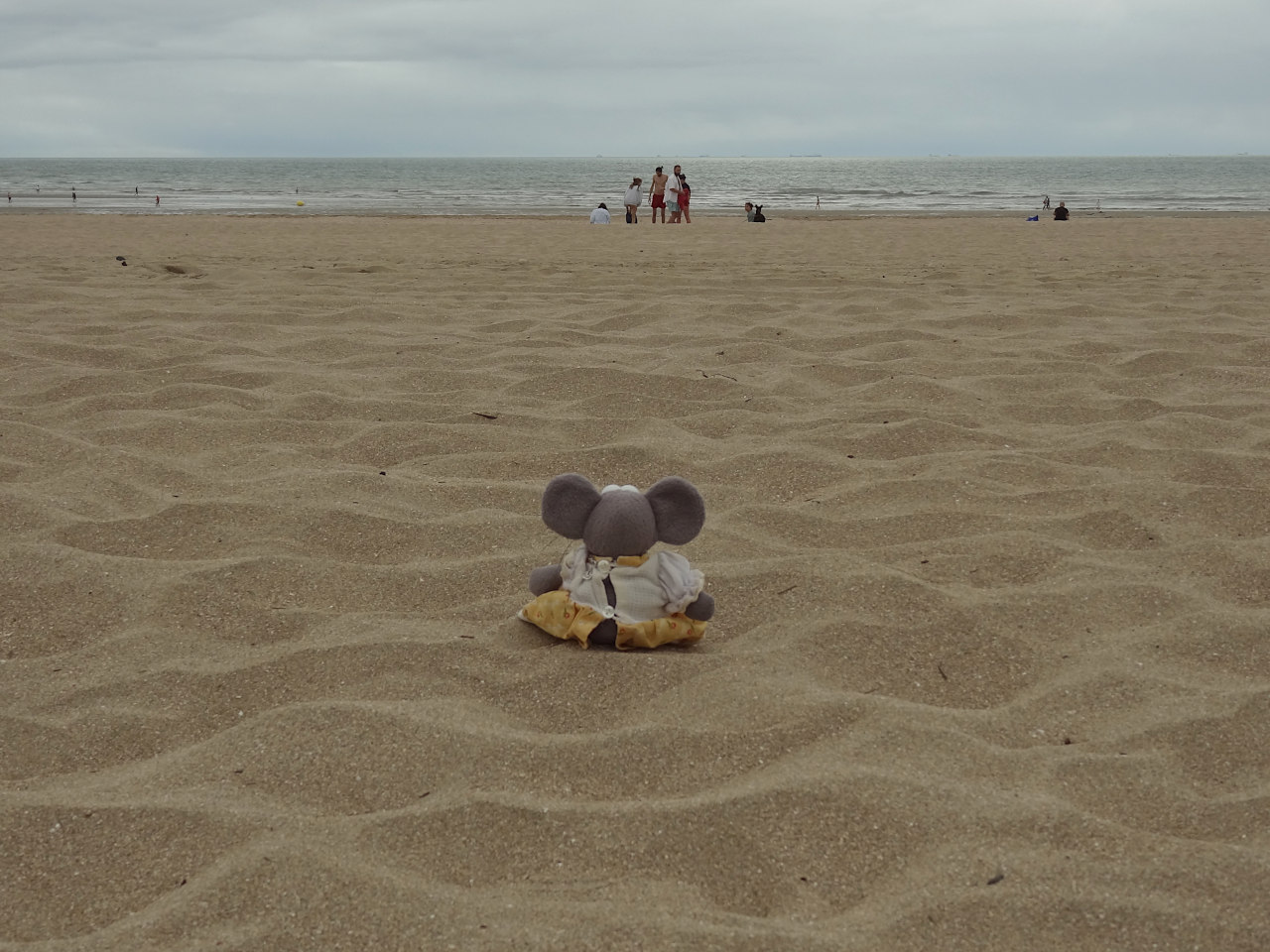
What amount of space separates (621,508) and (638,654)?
1.06ft

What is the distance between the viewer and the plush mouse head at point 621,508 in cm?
240

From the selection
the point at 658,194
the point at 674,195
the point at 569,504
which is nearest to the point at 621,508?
the point at 569,504

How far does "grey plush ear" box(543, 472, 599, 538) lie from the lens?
7.98ft

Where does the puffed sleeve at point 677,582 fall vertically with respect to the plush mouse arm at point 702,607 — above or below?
above

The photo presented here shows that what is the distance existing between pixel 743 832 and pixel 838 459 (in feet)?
6.45

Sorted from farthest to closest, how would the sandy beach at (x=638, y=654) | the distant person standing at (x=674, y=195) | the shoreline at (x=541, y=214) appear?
the shoreline at (x=541, y=214) < the distant person standing at (x=674, y=195) < the sandy beach at (x=638, y=654)

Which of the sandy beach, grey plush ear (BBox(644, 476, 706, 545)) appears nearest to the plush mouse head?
grey plush ear (BBox(644, 476, 706, 545))

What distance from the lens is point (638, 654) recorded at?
2391 millimetres

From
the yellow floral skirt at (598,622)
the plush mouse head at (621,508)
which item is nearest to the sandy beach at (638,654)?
the yellow floral skirt at (598,622)

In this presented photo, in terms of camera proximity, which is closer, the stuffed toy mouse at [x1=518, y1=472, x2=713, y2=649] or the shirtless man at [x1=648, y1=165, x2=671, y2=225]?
the stuffed toy mouse at [x1=518, y1=472, x2=713, y2=649]

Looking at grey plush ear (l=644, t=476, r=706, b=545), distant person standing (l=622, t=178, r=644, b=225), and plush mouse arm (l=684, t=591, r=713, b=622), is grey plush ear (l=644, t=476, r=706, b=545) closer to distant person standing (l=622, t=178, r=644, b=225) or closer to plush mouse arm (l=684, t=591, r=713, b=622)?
→ plush mouse arm (l=684, t=591, r=713, b=622)

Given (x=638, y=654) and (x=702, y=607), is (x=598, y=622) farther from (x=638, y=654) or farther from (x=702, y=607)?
(x=702, y=607)

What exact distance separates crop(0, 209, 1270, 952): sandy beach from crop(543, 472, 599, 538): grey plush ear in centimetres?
27

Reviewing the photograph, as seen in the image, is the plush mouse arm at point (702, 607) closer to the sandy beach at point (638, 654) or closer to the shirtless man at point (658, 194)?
the sandy beach at point (638, 654)
